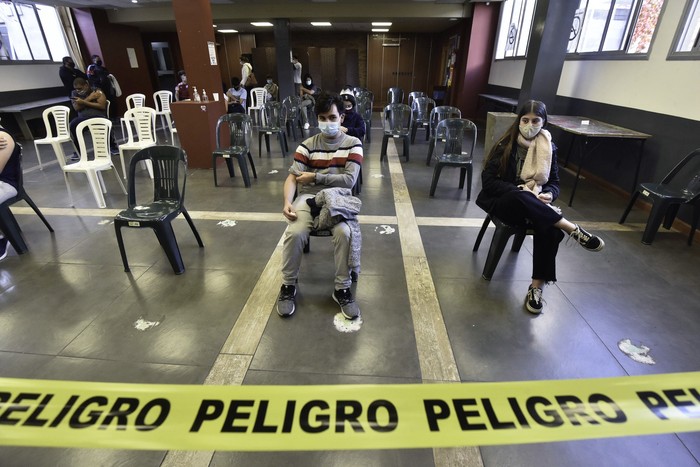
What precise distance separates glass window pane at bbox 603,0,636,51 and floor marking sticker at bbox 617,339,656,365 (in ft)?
14.8

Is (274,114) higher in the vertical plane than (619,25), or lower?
lower

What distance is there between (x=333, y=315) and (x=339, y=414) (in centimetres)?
131

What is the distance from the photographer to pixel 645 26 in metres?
4.25

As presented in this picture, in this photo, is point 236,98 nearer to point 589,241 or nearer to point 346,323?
point 346,323

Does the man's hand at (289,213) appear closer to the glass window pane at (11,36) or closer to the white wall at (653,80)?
the white wall at (653,80)

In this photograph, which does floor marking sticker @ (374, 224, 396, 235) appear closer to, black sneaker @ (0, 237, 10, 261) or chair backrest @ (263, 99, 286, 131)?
black sneaker @ (0, 237, 10, 261)

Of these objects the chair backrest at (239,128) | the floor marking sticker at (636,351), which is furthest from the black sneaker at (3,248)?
the floor marking sticker at (636,351)

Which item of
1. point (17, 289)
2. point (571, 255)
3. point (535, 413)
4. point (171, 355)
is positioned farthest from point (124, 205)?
point (571, 255)

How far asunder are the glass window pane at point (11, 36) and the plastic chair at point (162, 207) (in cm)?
854

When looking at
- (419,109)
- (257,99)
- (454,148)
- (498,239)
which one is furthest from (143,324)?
(257,99)

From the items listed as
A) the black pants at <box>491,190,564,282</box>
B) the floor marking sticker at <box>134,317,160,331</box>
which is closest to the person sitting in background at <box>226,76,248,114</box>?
the floor marking sticker at <box>134,317,160,331</box>

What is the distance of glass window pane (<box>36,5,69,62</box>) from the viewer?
352 inches

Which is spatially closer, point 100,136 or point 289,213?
point 289,213

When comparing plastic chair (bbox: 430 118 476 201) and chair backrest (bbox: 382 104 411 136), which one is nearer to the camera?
plastic chair (bbox: 430 118 476 201)
